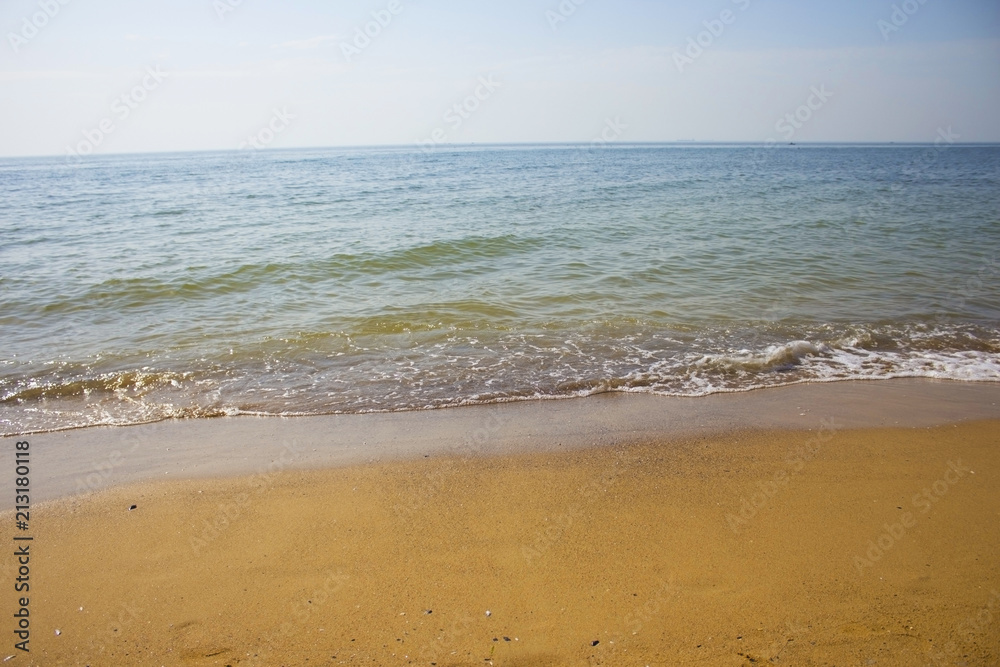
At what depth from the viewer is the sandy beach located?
307cm

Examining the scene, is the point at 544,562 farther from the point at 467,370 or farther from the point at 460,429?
the point at 467,370

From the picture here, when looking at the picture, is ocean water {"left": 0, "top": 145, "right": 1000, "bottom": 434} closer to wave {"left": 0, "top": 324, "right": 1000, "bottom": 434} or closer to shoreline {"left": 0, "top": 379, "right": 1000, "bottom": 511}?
wave {"left": 0, "top": 324, "right": 1000, "bottom": 434}

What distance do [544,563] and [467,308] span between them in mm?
6697

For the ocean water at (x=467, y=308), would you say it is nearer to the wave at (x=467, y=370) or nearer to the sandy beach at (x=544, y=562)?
the wave at (x=467, y=370)

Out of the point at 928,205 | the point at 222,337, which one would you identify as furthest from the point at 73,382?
the point at 928,205

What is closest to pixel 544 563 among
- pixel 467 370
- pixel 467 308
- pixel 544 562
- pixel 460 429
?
pixel 544 562

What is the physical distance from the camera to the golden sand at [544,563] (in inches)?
121

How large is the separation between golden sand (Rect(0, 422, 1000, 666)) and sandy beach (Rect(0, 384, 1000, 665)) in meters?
0.02

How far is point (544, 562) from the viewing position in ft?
12.0

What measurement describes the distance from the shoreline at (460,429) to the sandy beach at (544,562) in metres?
0.25

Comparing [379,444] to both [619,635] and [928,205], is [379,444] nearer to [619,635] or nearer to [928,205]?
[619,635]

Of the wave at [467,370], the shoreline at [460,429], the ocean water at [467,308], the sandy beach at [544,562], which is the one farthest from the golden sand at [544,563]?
the ocean water at [467,308]

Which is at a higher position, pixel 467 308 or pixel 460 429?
pixel 467 308

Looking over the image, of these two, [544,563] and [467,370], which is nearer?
[544,563]
